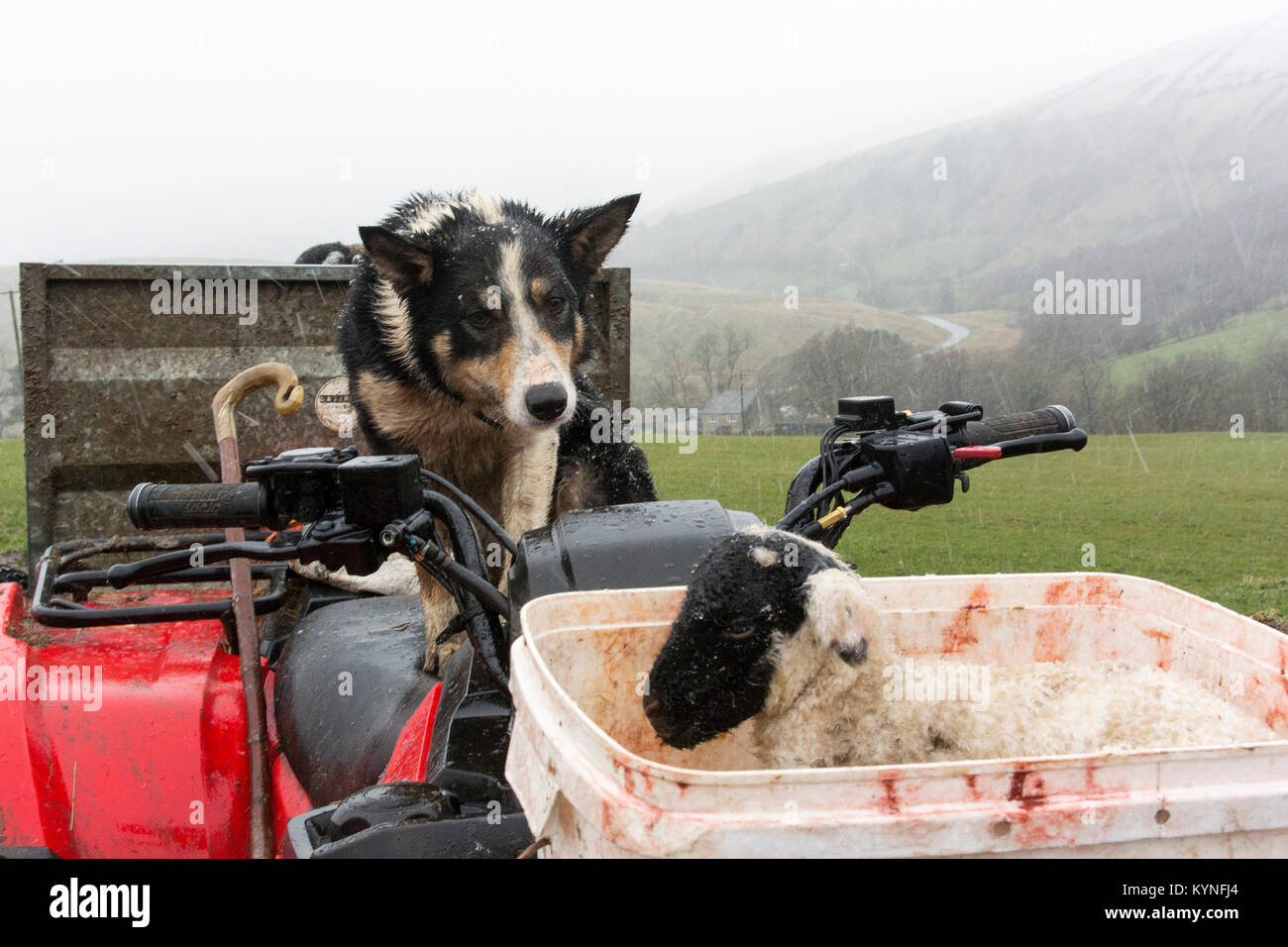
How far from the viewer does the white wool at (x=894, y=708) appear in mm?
1713

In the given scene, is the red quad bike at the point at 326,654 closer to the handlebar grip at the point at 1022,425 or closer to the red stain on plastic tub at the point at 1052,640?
the handlebar grip at the point at 1022,425

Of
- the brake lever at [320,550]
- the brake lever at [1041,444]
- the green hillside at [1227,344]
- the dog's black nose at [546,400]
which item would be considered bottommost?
the brake lever at [320,550]

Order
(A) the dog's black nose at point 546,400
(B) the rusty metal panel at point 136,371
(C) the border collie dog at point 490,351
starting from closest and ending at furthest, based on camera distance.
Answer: (A) the dog's black nose at point 546,400 → (C) the border collie dog at point 490,351 → (B) the rusty metal panel at point 136,371

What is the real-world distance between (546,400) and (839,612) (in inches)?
72.6

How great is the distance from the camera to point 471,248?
375cm

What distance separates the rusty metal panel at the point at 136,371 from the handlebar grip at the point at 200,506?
2.72 m

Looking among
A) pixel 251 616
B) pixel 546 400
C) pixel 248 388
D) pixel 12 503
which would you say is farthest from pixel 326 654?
pixel 12 503

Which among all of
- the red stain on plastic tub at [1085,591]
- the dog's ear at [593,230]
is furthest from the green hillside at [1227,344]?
the red stain on plastic tub at [1085,591]

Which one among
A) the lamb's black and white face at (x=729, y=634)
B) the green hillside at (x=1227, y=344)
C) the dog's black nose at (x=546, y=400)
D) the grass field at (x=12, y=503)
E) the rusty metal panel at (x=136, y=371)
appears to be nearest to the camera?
the lamb's black and white face at (x=729, y=634)

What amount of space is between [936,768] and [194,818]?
2.29 metres

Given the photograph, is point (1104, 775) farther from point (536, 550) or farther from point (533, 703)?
point (536, 550)

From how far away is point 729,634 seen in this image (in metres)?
1.67

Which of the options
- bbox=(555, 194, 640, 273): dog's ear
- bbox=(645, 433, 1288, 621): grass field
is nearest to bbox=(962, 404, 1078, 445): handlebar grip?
bbox=(555, 194, 640, 273): dog's ear

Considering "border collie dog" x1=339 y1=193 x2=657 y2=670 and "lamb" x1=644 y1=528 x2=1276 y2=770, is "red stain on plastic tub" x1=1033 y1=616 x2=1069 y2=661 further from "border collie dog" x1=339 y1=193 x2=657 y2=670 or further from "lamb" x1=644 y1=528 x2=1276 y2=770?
"border collie dog" x1=339 y1=193 x2=657 y2=670
